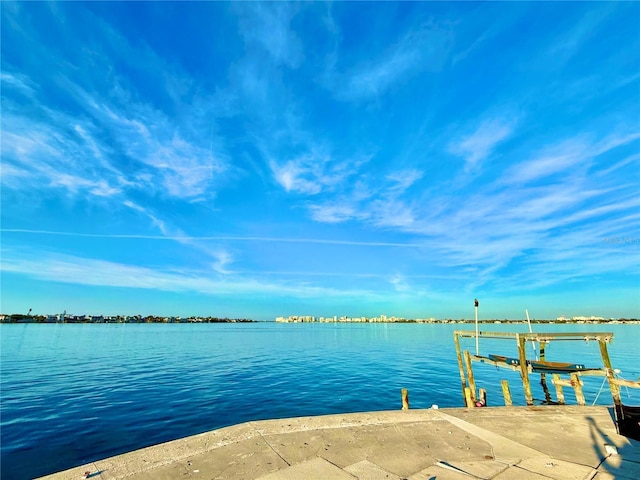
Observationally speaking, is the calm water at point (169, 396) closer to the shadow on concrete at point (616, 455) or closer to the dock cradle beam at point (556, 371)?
the dock cradle beam at point (556, 371)

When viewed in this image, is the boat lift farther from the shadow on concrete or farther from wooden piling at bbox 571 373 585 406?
the shadow on concrete

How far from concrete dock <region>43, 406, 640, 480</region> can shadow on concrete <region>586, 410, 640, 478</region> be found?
0.02 m

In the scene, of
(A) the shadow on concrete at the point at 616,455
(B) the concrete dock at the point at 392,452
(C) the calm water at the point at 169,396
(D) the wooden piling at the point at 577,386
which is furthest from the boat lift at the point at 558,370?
(C) the calm water at the point at 169,396

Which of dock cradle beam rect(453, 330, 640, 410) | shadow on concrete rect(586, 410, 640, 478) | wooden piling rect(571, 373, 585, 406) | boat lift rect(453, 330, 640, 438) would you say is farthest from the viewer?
wooden piling rect(571, 373, 585, 406)

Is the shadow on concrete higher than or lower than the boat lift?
lower

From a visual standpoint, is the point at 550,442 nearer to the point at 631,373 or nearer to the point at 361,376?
the point at 361,376

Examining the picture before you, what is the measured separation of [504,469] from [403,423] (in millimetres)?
2974

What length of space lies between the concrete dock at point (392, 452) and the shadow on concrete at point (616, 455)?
18mm

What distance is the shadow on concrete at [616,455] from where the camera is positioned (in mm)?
6031

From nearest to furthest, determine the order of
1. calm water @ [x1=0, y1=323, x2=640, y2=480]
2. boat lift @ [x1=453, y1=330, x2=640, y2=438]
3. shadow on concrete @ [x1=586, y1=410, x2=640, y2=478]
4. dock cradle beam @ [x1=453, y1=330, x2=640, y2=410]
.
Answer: shadow on concrete @ [x1=586, y1=410, x2=640, y2=478] < boat lift @ [x1=453, y1=330, x2=640, y2=438] < dock cradle beam @ [x1=453, y1=330, x2=640, y2=410] < calm water @ [x1=0, y1=323, x2=640, y2=480]

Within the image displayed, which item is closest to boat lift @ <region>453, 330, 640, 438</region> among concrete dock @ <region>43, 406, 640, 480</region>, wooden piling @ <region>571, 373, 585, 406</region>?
wooden piling @ <region>571, 373, 585, 406</region>

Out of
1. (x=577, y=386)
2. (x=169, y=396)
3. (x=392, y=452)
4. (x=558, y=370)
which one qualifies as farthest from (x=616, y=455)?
(x=169, y=396)

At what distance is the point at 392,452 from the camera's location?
671 cm

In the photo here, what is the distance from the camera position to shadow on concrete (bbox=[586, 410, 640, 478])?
603cm
